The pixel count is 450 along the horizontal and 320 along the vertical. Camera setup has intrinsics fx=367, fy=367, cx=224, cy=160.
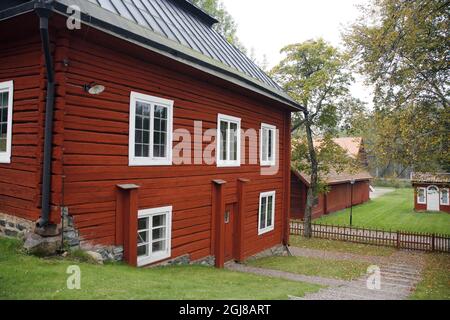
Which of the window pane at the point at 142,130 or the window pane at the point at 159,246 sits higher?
the window pane at the point at 142,130

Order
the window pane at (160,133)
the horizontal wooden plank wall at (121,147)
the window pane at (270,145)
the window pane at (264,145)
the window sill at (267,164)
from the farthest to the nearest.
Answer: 1. the window pane at (270,145)
2. the window pane at (264,145)
3. the window sill at (267,164)
4. the window pane at (160,133)
5. the horizontal wooden plank wall at (121,147)

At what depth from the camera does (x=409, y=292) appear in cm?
1059

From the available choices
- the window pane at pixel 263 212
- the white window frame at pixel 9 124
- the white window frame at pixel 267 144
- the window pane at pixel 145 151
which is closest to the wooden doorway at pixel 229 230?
the window pane at pixel 263 212

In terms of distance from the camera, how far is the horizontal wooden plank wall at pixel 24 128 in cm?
702

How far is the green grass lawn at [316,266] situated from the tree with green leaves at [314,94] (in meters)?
6.99

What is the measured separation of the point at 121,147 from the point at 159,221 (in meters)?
2.29

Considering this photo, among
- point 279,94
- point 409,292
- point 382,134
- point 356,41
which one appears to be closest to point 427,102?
point 382,134

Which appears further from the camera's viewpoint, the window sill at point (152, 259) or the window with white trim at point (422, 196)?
the window with white trim at point (422, 196)

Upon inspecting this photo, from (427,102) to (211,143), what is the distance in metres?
10.0

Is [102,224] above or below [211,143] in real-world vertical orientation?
below

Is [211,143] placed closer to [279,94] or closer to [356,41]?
[279,94]

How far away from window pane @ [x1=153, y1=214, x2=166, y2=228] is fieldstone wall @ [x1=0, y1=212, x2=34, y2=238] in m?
A: 2.91

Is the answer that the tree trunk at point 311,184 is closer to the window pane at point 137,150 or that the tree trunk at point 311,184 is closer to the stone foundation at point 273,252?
the stone foundation at point 273,252

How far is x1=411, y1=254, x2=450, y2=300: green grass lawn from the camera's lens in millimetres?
10234
